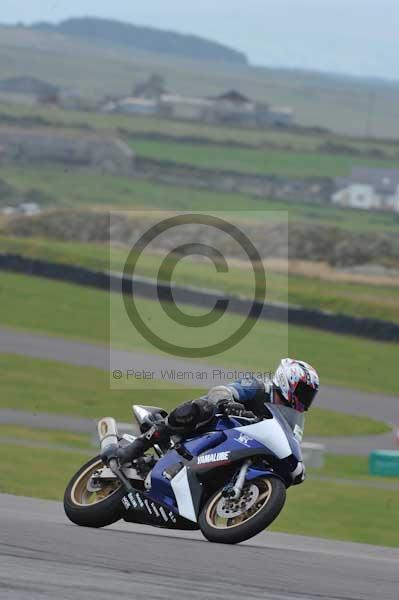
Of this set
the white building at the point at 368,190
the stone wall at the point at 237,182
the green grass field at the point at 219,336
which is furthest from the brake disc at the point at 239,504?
the stone wall at the point at 237,182

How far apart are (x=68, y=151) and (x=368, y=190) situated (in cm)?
2370

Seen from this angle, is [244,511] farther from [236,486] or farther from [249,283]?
[249,283]

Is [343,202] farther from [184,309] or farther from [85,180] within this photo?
[184,309]

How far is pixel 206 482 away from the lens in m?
8.15

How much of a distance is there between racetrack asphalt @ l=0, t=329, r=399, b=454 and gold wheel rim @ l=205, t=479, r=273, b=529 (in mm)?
13002

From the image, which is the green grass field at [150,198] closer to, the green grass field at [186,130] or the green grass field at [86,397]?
the green grass field at [186,130]

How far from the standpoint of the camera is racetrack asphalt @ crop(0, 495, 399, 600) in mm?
5617

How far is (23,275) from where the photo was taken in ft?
132

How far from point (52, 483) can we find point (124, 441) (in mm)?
6461

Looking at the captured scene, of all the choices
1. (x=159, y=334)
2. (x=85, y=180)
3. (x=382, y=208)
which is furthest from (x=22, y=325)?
(x=382, y=208)

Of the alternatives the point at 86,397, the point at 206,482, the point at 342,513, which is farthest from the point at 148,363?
the point at 206,482

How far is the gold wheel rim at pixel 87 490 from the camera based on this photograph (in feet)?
27.9

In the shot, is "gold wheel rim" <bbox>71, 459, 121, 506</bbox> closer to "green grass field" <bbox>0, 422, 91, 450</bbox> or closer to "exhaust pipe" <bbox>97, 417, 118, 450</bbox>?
"exhaust pipe" <bbox>97, 417, 118, 450</bbox>

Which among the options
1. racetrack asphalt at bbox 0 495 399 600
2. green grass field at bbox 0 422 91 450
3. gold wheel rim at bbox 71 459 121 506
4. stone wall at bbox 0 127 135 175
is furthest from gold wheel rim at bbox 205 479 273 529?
stone wall at bbox 0 127 135 175
